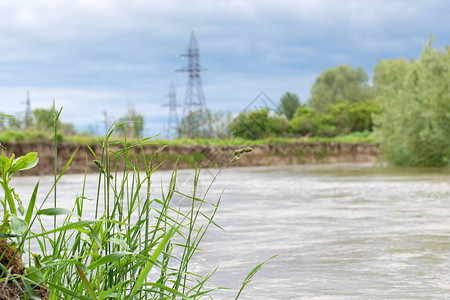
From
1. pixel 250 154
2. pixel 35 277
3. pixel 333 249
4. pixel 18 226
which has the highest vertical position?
pixel 250 154

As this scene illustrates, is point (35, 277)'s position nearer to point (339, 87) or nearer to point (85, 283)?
point (85, 283)

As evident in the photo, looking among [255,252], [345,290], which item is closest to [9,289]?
[345,290]

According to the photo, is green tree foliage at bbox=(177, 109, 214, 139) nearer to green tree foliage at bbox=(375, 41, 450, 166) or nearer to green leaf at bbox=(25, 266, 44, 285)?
green tree foliage at bbox=(375, 41, 450, 166)

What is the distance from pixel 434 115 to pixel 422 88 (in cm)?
180

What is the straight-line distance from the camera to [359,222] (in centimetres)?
426

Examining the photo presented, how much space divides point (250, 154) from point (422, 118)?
4.95m

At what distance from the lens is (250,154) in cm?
1630

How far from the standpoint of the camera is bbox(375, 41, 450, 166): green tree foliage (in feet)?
45.9

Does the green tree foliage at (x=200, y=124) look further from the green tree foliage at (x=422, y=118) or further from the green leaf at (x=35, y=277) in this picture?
the green leaf at (x=35, y=277)

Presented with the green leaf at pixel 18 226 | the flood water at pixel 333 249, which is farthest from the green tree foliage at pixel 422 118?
the green leaf at pixel 18 226

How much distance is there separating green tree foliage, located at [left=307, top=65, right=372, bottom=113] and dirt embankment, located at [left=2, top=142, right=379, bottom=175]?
1389 inches

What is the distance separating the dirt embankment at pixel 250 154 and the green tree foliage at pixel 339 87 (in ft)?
116

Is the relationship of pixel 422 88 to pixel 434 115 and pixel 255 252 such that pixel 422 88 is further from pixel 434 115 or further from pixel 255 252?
pixel 255 252

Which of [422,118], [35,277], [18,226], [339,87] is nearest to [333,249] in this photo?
[35,277]
